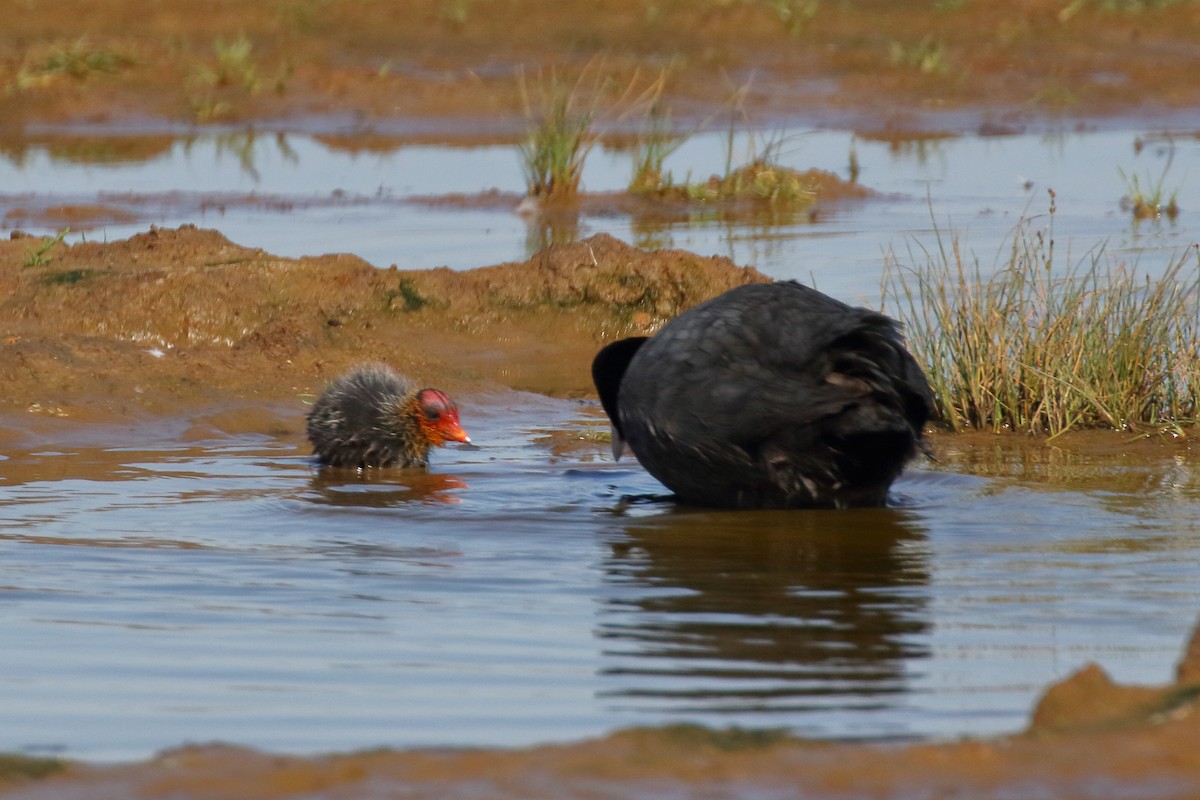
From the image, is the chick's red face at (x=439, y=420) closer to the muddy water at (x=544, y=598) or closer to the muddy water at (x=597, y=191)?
the muddy water at (x=544, y=598)

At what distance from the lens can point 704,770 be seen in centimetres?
341

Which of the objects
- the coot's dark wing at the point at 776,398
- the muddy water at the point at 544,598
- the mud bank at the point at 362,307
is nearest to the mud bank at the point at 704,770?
the muddy water at the point at 544,598

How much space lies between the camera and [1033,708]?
12.9ft

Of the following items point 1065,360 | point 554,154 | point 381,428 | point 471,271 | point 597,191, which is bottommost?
point 381,428

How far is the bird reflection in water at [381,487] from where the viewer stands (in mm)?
7164

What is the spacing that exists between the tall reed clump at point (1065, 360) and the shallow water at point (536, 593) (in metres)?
0.26

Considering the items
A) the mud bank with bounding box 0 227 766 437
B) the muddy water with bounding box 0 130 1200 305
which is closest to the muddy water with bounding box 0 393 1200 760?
the mud bank with bounding box 0 227 766 437

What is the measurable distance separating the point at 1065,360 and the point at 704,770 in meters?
5.22

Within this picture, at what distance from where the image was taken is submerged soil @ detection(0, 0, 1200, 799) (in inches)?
→ 134

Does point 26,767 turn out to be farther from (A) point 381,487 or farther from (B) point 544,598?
(A) point 381,487

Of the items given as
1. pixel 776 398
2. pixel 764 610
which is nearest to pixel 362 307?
pixel 776 398

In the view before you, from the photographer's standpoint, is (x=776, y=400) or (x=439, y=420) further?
Result: (x=439, y=420)

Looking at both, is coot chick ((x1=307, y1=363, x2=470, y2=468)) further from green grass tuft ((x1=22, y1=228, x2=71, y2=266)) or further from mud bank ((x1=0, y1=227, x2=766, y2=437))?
green grass tuft ((x1=22, y1=228, x2=71, y2=266))

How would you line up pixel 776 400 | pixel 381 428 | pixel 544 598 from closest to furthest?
pixel 544 598 → pixel 776 400 → pixel 381 428
